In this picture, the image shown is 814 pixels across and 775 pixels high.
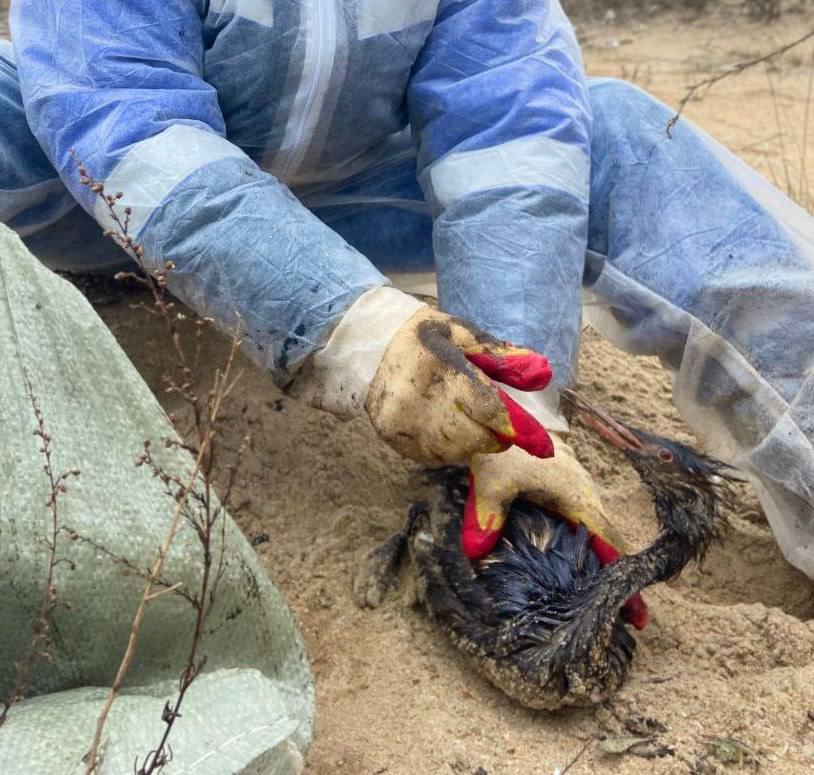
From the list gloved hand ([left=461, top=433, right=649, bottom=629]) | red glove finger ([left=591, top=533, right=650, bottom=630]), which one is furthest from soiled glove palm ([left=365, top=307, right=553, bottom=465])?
red glove finger ([left=591, top=533, right=650, bottom=630])

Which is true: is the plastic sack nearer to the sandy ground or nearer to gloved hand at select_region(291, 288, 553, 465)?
the sandy ground

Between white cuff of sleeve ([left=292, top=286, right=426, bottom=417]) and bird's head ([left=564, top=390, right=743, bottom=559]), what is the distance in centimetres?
40

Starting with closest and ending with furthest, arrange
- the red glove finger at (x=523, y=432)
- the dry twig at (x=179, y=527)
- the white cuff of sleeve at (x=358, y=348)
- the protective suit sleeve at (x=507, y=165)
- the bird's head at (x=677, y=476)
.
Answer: the dry twig at (x=179, y=527) → the red glove finger at (x=523, y=432) → the white cuff of sleeve at (x=358, y=348) → the bird's head at (x=677, y=476) → the protective suit sleeve at (x=507, y=165)

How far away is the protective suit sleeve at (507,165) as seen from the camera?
180 cm

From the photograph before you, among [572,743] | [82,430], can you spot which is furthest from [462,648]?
[82,430]

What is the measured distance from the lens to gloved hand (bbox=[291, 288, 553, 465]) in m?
1.44

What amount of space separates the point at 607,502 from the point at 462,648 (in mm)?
546

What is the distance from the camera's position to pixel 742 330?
73.3 inches

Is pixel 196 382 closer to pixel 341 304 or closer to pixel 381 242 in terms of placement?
pixel 381 242

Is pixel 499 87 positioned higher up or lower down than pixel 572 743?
higher up

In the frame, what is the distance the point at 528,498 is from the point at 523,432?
23cm

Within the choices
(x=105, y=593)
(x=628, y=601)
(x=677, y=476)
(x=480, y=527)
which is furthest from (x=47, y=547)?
(x=677, y=476)

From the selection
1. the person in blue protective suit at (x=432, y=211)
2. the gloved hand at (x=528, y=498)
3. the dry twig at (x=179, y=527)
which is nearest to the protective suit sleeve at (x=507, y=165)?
the person in blue protective suit at (x=432, y=211)

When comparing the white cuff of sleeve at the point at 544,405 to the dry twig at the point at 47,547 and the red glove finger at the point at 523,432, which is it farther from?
the dry twig at the point at 47,547
